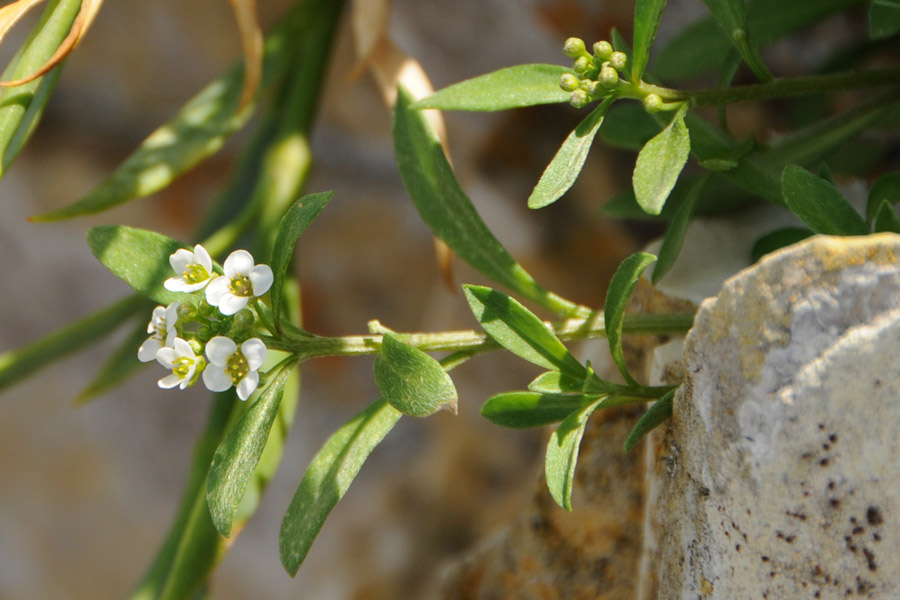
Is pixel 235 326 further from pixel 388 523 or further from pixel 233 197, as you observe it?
pixel 388 523

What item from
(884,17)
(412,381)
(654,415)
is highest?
(884,17)

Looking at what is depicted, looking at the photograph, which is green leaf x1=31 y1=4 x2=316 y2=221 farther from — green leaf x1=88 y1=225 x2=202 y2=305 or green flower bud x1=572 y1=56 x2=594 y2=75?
green flower bud x1=572 y1=56 x2=594 y2=75

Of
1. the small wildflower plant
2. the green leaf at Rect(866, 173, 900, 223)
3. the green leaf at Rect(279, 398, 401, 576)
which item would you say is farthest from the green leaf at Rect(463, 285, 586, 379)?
the green leaf at Rect(866, 173, 900, 223)

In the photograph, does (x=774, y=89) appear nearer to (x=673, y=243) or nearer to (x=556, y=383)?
(x=673, y=243)

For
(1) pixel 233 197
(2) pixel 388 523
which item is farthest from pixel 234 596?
(1) pixel 233 197

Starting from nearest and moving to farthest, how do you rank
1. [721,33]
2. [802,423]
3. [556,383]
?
[802,423]
[556,383]
[721,33]

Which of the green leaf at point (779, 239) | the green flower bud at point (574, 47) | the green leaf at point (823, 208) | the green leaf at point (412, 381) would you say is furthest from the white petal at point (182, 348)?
the green leaf at point (779, 239)

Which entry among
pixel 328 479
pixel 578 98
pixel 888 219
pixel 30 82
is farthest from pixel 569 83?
pixel 30 82
